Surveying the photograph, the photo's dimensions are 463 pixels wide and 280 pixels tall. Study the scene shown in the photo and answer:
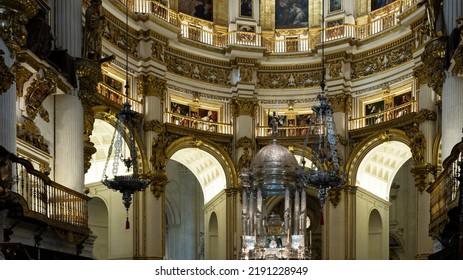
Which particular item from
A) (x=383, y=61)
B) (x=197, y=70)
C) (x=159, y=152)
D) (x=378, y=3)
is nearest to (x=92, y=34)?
(x=159, y=152)

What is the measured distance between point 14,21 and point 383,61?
1945 centimetres

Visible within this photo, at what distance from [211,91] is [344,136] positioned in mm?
6289

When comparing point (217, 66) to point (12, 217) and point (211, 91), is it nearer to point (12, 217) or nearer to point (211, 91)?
point (211, 91)

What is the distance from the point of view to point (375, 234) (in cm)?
3434

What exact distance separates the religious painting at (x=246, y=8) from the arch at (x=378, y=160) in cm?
848

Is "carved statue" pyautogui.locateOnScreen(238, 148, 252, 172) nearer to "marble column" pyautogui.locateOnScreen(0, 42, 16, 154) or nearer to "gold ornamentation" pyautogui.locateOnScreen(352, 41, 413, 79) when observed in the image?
"gold ornamentation" pyautogui.locateOnScreen(352, 41, 413, 79)

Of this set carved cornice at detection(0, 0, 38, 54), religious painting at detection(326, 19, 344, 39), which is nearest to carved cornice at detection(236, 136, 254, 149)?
religious painting at detection(326, 19, 344, 39)

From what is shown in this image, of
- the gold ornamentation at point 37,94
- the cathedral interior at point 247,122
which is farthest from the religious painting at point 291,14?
the gold ornamentation at point 37,94

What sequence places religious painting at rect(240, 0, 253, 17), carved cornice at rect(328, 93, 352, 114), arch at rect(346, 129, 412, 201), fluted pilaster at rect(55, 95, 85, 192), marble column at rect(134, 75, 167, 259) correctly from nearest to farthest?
fluted pilaster at rect(55, 95, 85, 192) < marble column at rect(134, 75, 167, 259) < arch at rect(346, 129, 412, 201) < carved cornice at rect(328, 93, 352, 114) < religious painting at rect(240, 0, 253, 17)

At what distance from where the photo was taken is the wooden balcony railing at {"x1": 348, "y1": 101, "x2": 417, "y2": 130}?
3106 cm

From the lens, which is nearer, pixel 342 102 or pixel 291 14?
pixel 342 102

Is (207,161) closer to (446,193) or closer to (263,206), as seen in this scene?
(263,206)

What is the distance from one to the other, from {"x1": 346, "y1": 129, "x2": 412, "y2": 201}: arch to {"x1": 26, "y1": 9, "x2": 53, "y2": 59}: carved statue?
15827mm
